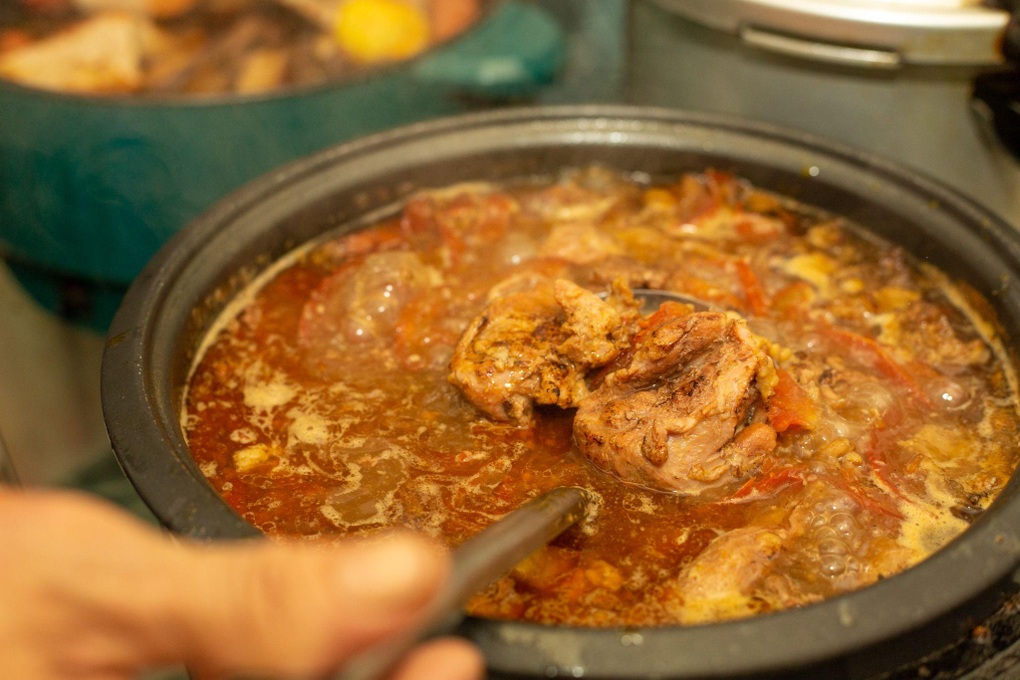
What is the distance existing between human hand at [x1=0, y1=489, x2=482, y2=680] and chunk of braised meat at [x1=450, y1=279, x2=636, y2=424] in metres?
0.99

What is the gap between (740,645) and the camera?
4.12ft

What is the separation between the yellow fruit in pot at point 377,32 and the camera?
13.9 ft

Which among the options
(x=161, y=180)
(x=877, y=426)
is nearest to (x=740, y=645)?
(x=877, y=426)

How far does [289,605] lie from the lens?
2.76ft

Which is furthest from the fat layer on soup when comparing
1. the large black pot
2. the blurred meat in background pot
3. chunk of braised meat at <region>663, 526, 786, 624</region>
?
the blurred meat in background pot

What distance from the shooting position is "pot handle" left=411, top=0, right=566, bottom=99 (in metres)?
3.53

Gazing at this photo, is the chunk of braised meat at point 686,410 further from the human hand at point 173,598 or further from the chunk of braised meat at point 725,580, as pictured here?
the human hand at point 173,598

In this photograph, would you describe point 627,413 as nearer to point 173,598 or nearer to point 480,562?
point 480,562

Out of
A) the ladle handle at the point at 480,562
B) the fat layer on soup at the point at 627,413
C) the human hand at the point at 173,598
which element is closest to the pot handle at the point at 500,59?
the fat layer on soup at the point at 627,413

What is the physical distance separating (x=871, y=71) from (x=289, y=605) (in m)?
2.63

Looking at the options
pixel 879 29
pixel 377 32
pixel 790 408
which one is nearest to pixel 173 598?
pixel 790 408

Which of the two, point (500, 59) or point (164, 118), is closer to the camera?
point (164, 118)

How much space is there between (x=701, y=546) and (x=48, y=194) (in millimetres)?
2874

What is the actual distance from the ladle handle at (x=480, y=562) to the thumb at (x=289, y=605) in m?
0.06
